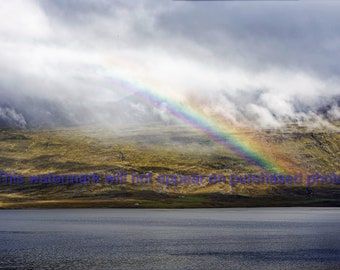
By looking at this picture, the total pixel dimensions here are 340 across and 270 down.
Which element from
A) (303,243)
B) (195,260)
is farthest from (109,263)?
(303,243)

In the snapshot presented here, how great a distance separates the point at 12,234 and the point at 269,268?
96.4 m

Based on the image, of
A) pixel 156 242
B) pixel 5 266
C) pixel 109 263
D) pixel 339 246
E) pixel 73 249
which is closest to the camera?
pixel 5 266

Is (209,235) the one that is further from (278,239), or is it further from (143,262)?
(143,262)

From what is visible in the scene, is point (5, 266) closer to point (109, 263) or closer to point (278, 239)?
point (109, 263)

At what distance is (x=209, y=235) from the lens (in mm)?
157375

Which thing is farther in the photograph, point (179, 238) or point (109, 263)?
point (179, 238)

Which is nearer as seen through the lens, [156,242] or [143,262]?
[143,262]

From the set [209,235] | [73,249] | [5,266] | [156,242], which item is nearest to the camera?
[5,266]

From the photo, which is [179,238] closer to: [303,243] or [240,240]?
[240,240]

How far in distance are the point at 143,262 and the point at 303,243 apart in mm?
55444

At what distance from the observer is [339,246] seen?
416 feet

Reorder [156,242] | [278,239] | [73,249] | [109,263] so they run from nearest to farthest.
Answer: [109,263] → [73,249] → [156,242] → [278,239]

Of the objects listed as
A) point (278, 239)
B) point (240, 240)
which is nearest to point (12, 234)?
point (240, 240)

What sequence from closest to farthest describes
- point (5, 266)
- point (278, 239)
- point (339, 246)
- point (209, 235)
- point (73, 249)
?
point (5, 266)
point (73, 249)
point (339, 246)
point (278, 239)
point (209, 235)
